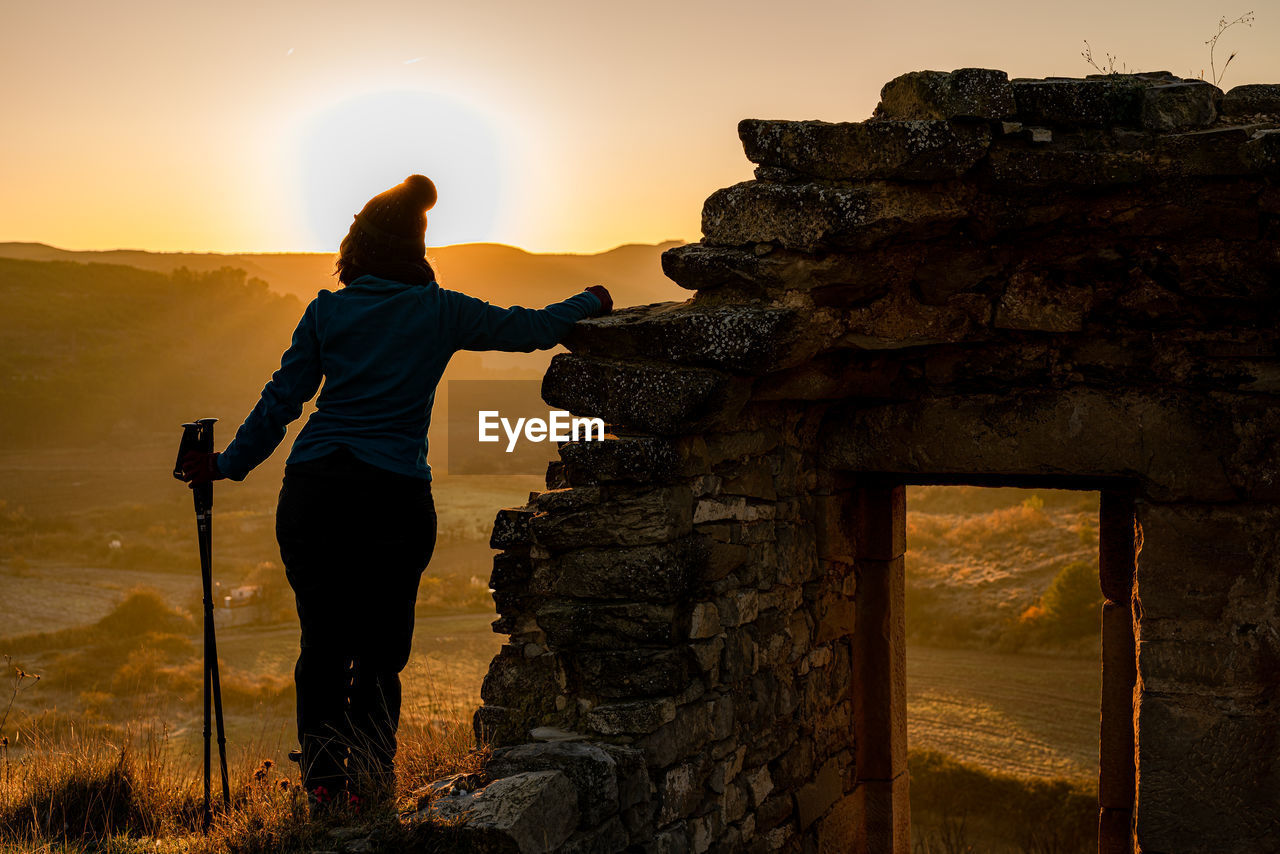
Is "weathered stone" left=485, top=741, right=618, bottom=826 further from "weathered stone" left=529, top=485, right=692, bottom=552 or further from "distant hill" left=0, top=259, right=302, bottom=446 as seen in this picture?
"distant hill" left=0, top=259, right=302, bottom=446

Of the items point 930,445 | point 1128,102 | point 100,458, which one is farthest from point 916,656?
point 100,458

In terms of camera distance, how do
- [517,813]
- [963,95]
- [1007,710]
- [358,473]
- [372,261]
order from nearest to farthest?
[517,813], [358,473], [372,261], [963,95], [1007,710]

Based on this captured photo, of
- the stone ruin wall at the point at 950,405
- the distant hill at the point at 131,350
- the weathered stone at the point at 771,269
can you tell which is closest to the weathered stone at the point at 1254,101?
the stone ruin wall at the point at 950,405

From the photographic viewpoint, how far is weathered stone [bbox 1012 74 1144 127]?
3.99m

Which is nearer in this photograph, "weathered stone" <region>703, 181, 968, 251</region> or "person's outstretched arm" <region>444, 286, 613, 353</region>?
"person's outstretched arm" <region>444, 286, 613, 353</region>

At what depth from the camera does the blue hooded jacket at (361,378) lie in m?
3.50

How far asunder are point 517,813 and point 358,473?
47.7 inches

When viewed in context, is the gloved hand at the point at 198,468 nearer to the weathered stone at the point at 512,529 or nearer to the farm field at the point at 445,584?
the weathered stone at the point at 512,529

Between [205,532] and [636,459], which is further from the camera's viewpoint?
[636,459]

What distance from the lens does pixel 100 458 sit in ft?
105

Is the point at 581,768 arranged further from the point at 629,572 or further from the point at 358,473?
the point at 358,473

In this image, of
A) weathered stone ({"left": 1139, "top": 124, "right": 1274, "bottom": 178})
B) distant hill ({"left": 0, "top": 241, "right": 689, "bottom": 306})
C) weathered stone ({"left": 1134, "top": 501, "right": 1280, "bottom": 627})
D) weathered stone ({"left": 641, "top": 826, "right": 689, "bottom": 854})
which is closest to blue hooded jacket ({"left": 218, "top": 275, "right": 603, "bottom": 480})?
weathered stone ({"left": 641, "top": 826, "right": 689, "bottom": 854})

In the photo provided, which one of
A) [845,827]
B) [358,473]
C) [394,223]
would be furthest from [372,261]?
[845,827]

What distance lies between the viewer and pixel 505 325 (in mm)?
3781
